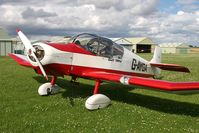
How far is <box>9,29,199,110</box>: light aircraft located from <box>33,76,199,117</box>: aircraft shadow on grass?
2.99 feet

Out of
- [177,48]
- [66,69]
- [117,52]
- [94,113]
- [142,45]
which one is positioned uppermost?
[142,45]

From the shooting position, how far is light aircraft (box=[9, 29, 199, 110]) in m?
8.38

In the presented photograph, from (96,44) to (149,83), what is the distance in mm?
2840

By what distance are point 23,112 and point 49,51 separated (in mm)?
2076

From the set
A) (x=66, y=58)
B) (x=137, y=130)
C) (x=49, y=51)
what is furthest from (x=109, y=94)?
(x=137, y=130)

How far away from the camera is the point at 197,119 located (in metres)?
7.74

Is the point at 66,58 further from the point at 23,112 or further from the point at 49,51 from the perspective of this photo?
the point at 23,112

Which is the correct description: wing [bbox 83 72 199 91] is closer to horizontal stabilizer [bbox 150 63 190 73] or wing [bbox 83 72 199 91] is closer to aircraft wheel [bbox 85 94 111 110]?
aircraft wheel [bbox 85 94 111 110]

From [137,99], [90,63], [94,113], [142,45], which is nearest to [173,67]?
[137,99]

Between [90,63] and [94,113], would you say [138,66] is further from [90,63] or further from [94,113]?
[94,113]

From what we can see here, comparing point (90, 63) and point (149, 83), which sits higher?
point (90, 63)

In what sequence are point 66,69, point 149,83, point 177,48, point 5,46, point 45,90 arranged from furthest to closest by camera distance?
point 177,48 → point 5,46 → point 45,90 → point 66,69 → point 149,83

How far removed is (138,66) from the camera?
11266 mm

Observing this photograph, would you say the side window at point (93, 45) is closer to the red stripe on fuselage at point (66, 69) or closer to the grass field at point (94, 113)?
the red stripe on fuselage at point (66, 69)
